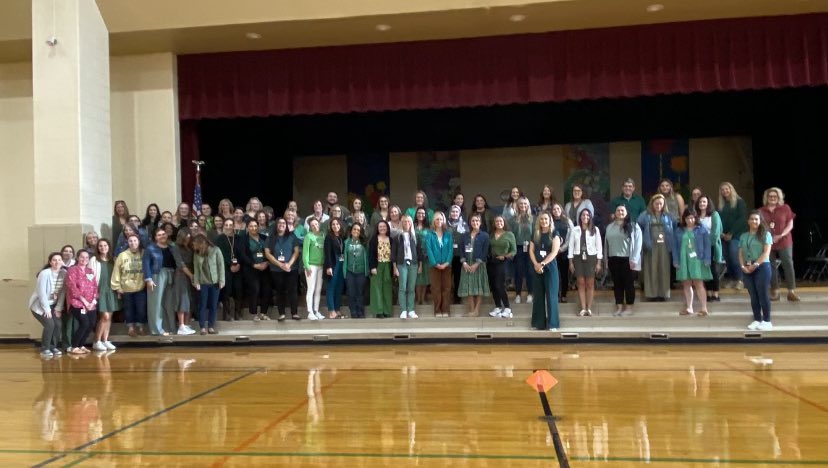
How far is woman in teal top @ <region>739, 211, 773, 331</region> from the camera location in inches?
364

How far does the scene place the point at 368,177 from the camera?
1686 centimetres

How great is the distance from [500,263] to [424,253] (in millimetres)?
1129

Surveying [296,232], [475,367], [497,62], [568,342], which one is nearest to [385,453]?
[475,367]

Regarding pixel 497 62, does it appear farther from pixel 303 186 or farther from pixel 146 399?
pixel 146 399

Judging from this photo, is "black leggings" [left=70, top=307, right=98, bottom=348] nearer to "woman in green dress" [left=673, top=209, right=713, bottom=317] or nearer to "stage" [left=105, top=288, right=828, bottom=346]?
"stage" [left=105, top=288, right=828, bottom=346]

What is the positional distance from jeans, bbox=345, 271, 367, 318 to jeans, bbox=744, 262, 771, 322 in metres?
5.35

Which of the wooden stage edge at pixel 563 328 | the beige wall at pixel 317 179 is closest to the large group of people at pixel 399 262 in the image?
the wooden stage edge at pixel 563 328

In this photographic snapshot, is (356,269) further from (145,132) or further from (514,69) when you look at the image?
(145,132)

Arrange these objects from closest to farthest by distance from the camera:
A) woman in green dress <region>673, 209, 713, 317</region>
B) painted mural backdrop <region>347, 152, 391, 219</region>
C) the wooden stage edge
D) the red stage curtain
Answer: the wooden stage edge, woman in green dress <region>673, 209, 713, 317</region>, the red stage curtain, painted mural backdrop <region>347, 152, 391, 219</region>

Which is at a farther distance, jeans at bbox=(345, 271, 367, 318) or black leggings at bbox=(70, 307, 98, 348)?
jeans at bbox=(345, 271, 367, 318)

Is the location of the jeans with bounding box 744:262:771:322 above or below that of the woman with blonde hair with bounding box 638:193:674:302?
below

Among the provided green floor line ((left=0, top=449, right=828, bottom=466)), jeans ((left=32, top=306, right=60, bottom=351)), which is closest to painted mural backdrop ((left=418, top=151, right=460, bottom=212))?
jeans ((left=32, top=306, right=60, bottom=351))

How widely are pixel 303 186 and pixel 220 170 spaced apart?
267 centimetres

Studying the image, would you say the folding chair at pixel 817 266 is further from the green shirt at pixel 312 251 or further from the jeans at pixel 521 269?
the green shirt at pixel 312 251
